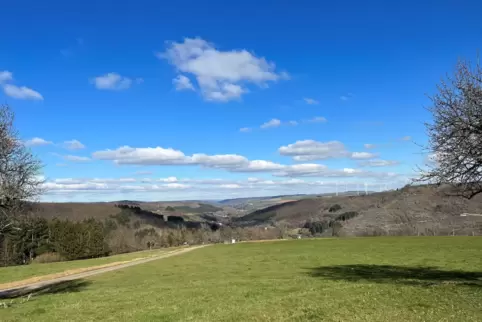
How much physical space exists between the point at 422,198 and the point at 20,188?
197725 mm

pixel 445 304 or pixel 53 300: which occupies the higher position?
pixel 445 304

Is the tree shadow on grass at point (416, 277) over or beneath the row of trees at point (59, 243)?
over

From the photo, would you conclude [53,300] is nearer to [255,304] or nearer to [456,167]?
[255,304]

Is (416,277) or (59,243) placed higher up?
(416,277)

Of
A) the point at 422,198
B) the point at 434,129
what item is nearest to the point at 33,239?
the point at 434,129

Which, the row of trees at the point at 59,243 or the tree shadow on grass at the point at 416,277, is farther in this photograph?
the row of trees at the point at 59,243

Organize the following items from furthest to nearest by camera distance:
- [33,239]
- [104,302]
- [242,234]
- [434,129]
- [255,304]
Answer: [242,234]
[33,239]
[104,302]
[434,129]
[255,304]

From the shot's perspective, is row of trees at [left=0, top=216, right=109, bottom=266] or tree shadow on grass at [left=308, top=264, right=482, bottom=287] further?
row of trees at [left=0, top=216, right=109, bottom=266]

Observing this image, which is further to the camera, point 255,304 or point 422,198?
point 422,198

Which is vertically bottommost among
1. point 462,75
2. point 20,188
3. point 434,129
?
point 20,188

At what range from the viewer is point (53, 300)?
25.4m

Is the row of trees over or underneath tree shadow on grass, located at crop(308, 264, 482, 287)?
underneath

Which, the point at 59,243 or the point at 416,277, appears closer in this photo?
the point at 416,277

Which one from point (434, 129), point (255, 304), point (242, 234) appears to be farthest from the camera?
point (242, 234)
